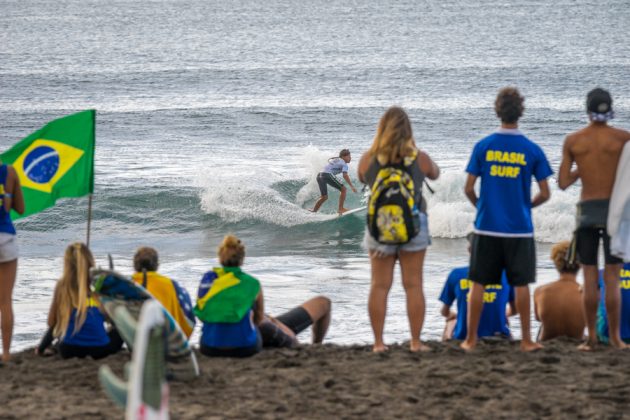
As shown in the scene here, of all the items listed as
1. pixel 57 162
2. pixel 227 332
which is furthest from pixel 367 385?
pixel 57 162

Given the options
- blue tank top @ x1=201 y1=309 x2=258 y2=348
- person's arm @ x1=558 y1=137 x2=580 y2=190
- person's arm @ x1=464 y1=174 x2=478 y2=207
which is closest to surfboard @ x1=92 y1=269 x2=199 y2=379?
blue tank top @ x1=201 y1=309 x2=258 y2=348

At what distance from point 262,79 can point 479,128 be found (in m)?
25.3

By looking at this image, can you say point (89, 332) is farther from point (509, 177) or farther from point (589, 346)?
point (589, 346)

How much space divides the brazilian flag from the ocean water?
9.55ft

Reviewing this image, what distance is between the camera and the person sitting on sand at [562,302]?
7.90 meters

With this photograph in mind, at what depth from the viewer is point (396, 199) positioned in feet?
23.2

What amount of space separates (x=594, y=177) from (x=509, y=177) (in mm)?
534

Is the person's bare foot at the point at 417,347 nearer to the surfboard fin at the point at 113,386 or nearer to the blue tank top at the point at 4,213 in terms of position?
the blue tank top at the point at 4,213

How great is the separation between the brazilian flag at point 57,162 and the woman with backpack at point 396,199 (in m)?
2.25

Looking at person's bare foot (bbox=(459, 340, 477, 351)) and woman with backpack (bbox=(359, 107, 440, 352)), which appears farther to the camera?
person's bare foot (bbox=(459, 340, 477, 351))

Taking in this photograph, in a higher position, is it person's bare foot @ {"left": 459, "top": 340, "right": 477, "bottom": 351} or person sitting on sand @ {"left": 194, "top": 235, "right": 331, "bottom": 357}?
person sitting on sand @ {"left": 194, "top": 235, "right": 331, "bottom": 357}

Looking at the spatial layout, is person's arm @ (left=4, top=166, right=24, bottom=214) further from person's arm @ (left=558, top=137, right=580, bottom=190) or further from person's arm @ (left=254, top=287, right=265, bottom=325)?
person's arm @ (left=558, top=137, right=580, bottom=190)

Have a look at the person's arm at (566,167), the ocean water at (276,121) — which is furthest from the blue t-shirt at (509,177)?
the ocean water at (276,121)

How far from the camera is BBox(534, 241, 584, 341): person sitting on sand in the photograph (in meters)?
7.90
